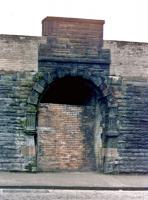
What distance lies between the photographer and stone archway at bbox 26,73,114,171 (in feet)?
61.8

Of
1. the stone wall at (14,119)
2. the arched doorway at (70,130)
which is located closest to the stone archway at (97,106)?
the arched doorway at (70,130)

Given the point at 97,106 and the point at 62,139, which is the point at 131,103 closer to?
the point at 97,106

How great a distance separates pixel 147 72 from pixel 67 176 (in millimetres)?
4592

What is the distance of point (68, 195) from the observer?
1402 centimetres

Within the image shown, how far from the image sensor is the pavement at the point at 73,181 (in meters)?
15.3

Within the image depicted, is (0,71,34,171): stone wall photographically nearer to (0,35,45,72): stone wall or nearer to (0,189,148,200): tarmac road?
(0,35,45,72): stone wall

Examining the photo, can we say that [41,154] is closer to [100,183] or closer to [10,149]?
[10,149]

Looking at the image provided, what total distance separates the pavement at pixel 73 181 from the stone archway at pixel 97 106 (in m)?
1.17

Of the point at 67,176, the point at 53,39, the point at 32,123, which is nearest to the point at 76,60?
the point at 53,39

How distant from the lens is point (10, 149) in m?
18.5

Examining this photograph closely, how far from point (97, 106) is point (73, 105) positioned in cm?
80

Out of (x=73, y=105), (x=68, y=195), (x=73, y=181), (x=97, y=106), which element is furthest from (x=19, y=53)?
(x=68, y=195)

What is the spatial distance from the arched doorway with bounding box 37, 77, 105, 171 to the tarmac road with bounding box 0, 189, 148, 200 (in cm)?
455

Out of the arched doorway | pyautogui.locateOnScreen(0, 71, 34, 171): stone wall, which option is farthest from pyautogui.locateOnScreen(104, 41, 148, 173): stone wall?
pyautogui.locateOnScreen(0, 71, 34, 171): stone wall
